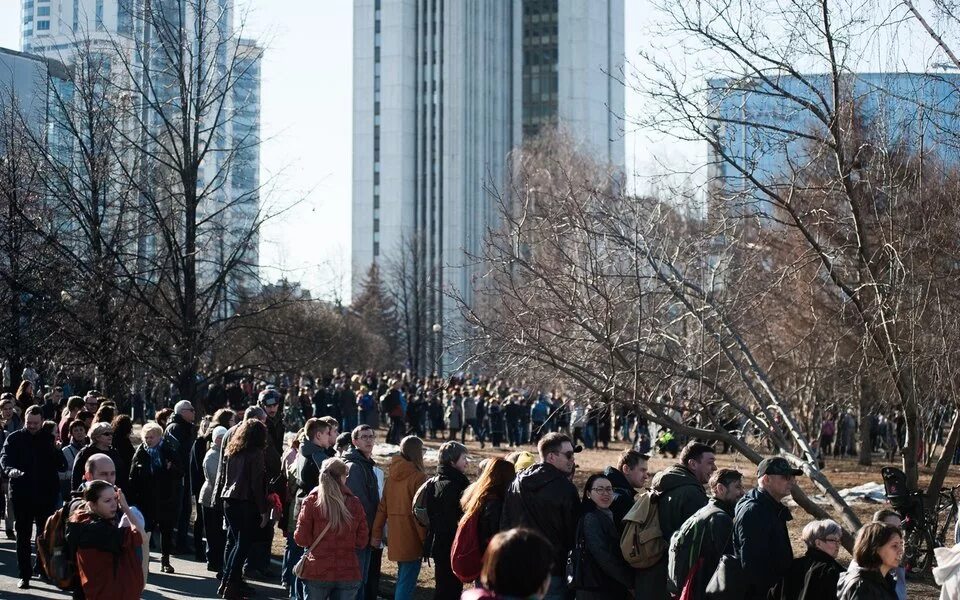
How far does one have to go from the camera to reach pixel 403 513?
993 centimetres

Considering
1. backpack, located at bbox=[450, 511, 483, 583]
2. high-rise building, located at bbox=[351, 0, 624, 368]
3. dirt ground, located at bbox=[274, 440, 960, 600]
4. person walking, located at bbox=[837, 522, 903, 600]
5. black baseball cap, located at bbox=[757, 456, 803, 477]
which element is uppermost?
high-rise building, located at bbox=[351, 0, 624, 368]

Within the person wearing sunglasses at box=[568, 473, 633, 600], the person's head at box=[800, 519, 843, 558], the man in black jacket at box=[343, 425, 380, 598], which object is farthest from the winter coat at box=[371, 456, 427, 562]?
the person's head at box=[800, 519, 843, 558]

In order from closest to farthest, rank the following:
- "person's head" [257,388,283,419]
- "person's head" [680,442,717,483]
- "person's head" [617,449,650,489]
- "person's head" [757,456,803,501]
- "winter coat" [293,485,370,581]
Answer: "person's head" [757,456,803,501]
"person's head" [680,442,717,483]
"winter coat" [293,485,370,581]
"person's head" [617,449,650,489]
"person's head" [257,388,283,419]

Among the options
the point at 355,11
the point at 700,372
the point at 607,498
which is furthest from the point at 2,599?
the point at 355,11

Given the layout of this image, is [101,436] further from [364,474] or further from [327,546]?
[327,546]

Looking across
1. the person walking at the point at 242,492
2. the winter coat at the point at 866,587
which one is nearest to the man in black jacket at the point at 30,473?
the person walking at the point at 242,492

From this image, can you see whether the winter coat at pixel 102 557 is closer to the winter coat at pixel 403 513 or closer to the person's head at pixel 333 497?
the person's head at pixel 333 497

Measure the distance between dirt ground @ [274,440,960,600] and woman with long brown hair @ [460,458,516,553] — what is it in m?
3.75

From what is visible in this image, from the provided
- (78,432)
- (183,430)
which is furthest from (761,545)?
(78,432)

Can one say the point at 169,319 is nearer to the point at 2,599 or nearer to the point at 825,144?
the point at 2,599

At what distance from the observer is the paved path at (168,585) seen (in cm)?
1109

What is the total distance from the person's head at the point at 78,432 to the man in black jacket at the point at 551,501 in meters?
5.51

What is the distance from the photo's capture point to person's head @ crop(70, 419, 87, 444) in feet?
39.4

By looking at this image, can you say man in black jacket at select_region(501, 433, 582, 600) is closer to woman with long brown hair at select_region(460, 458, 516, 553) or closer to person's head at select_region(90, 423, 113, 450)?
woman with long brown hair at select_region(460, 458, 516, 553)
